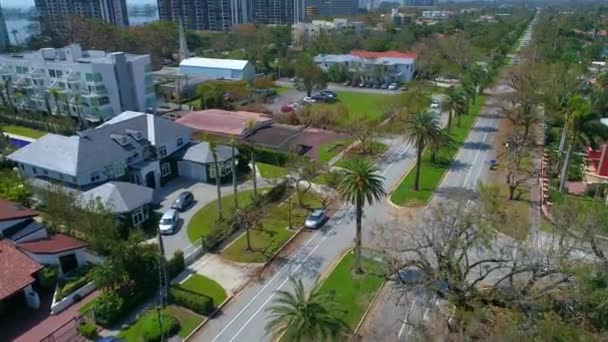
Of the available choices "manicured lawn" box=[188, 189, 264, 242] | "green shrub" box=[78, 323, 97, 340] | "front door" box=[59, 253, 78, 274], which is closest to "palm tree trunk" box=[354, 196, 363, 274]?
"manicured lawn" box=[188, 189, 264, 242]

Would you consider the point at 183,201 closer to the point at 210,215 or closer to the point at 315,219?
the point at 210,215

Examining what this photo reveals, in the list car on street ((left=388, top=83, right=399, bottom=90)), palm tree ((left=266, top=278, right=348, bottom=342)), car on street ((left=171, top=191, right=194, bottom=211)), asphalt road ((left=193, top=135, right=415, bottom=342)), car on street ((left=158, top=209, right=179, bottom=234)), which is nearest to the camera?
palm tree ((left=266, top=278, right=348, bottom=342))

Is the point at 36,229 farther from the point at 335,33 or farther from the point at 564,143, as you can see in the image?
the point at 335,33

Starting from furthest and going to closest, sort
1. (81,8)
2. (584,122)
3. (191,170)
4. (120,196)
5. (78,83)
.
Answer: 1. (81,8)
2. (78,83)
3. (191,170)
4. (584,122)
5. (120,196)

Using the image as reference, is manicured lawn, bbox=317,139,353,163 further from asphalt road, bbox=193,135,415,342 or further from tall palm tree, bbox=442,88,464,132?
tall palm tree, bbox=442,88,464,132

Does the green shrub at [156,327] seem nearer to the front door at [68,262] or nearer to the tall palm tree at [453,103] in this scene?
the front door at [68,262]

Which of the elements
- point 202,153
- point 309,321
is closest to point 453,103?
point 202,153
